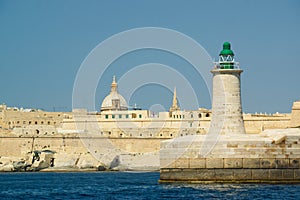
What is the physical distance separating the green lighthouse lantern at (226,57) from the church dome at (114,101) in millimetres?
51436

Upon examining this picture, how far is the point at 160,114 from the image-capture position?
80.5 m

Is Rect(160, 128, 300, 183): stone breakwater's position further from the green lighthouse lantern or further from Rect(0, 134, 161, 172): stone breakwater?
Rect(0, 134, 161, 172): stone breakwater

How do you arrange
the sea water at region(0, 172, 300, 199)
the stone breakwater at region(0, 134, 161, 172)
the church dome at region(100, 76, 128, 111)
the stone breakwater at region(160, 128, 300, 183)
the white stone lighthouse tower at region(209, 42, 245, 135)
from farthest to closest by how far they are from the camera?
the church dome at region(100, 76, 128, 111)
the stone breakwater at region(0, 134, 161, 172)
the white stone lighthouse tower at region(209, 42, 245, 135)
the stone breakwater at region(160, 128, 300, 183)
the sea water at region(0, 172, 300, 199)

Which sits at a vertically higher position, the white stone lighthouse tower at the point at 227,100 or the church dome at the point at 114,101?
the church dome at the point at 114,101

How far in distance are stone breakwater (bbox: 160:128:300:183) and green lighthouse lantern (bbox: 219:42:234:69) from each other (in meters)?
3.60

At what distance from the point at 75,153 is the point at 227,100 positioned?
3139 cm

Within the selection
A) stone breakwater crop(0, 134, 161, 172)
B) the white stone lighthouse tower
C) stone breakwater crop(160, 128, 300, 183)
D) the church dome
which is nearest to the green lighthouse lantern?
the white stone lighthouse tower

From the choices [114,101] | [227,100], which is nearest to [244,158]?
[227,100]

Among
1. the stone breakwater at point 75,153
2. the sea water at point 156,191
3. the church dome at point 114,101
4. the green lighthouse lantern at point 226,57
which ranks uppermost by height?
the church dome at point 114,101

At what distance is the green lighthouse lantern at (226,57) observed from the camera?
3488cm

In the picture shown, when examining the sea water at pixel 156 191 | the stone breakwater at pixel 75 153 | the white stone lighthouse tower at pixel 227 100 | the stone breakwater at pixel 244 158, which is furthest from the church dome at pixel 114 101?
the stone breakwater at pixel 244 158

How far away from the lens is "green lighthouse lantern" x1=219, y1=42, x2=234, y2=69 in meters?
34.9

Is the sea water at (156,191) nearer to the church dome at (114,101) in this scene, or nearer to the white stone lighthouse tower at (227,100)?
the white stone lighthouse tower at (227,100)

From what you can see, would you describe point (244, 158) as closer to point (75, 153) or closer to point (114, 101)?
point (75, 153)
